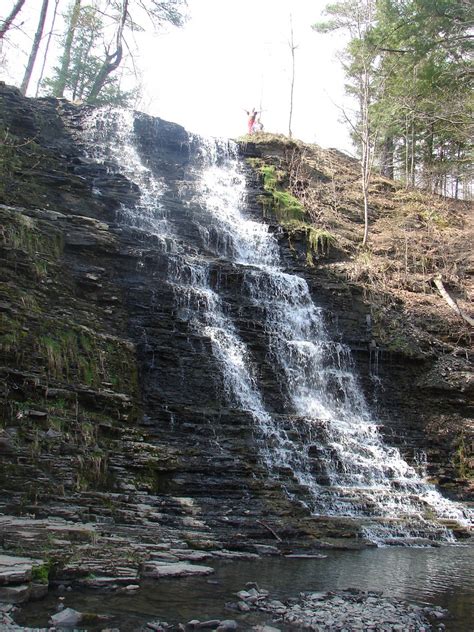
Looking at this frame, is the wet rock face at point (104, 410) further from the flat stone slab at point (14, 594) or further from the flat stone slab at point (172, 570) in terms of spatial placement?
the flat stone slab at point (14, 594)

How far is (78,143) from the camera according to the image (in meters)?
20.8

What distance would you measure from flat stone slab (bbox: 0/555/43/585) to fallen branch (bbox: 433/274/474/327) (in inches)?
599

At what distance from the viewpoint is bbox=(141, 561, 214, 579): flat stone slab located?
586cm

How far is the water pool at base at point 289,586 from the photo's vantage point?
475cm

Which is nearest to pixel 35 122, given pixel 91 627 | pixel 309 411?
pixel 309 411

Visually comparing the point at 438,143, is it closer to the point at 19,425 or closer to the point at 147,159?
the point at 147,159

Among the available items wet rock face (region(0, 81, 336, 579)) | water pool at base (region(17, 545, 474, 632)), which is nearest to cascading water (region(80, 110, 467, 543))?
wet rock face (region(0, 81, 336, 579))

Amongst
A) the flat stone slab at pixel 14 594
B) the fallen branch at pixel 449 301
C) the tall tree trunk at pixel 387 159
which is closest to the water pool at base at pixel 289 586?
the flat stone slab at pixel 14 594

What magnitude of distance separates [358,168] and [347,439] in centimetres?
1774

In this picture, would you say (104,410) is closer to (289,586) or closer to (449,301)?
(289,586)

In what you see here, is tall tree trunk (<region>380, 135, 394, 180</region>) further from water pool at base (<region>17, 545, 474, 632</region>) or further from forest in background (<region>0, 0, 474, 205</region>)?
water pool at base (<region>17, 545, 474, 632</region>)

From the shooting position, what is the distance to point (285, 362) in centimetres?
1459

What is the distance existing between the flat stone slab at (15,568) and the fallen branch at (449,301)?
15219 mm

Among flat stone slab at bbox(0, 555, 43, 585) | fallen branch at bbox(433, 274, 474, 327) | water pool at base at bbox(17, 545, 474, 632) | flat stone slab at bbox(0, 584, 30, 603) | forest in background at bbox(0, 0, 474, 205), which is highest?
forest in background at bbox(0, 0, 474, 205)
